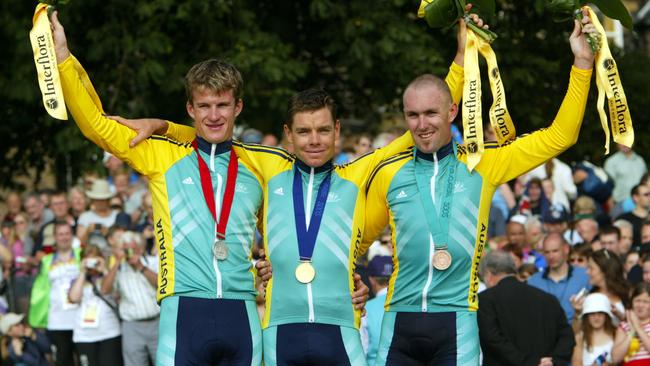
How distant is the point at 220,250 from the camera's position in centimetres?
783

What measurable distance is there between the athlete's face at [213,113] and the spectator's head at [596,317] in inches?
186

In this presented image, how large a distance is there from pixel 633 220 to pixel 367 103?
650 centimetres

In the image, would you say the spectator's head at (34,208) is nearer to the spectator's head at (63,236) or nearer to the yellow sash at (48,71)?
the spectator's head at (63,236)

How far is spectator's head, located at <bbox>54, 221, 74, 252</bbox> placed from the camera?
14.5 metres

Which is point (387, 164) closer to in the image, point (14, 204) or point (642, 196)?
point (642, 196)

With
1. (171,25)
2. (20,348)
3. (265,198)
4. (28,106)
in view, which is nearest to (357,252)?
Result: (265,198)

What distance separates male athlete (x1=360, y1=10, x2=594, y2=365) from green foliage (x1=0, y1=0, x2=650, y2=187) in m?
9.41

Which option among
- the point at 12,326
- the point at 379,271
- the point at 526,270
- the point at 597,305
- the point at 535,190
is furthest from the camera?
the point at 535,190

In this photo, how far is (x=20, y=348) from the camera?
49.2 feet

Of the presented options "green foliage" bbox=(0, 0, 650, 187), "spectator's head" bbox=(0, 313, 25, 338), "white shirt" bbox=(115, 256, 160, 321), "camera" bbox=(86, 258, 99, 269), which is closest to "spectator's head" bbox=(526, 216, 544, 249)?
"white shirt" bbox=(115, 256, 160, 321)

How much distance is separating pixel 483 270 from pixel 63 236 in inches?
187

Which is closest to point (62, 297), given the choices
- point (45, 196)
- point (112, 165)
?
point (112, 165)

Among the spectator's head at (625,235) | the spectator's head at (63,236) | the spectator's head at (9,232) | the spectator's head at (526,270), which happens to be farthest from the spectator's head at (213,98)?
the spectator's head at (9,232)

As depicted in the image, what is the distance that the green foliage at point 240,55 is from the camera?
17891mm
